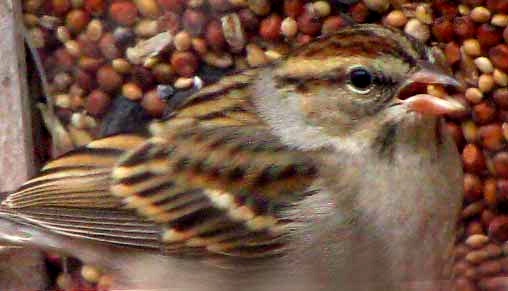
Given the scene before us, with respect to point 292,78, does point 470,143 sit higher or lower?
lower

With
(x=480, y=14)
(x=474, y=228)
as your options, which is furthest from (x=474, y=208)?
(x=480, y=14)

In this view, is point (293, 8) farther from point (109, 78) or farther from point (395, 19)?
point (109, 78)

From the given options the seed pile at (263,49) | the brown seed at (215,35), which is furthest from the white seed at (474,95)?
the brown seed at (215,35)

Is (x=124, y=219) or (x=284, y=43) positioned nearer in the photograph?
(x=124, y=219)

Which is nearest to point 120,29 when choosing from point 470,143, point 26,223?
point 26,223

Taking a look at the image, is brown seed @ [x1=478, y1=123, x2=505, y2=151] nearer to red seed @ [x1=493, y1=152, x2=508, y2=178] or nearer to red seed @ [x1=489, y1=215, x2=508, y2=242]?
red seed @ [x1=493, y1=152, x2=508, y2=178]

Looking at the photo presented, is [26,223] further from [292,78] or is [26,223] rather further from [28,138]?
[292,78]

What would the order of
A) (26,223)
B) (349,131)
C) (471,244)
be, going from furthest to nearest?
(471,244)
(26,223)
(349,131)

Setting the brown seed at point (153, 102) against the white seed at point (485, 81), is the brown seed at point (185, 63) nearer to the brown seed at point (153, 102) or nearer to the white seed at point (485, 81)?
the brown seed at point (153, 102)
